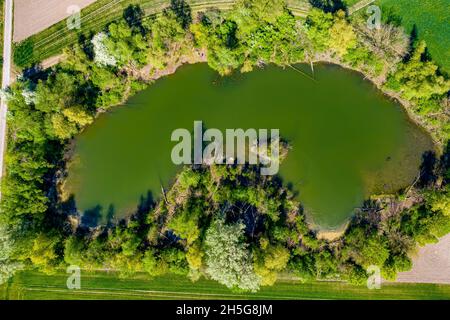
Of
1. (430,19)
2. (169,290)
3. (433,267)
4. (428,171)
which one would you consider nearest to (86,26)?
(169,290)

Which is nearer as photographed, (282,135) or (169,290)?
(169,290)

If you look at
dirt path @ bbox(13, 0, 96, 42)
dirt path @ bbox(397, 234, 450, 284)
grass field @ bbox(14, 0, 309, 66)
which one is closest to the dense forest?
grass field @ bbox(14, 0, 309, 66)

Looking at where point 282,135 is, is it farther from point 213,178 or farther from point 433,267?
point 433,267

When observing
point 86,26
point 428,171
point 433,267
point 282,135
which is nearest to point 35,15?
point 86,26

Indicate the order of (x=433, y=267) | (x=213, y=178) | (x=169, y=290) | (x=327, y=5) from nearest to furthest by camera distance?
(x=433, y=267) < (x=169, y=290) < (x=213, y=178) < (x=327, y=5)

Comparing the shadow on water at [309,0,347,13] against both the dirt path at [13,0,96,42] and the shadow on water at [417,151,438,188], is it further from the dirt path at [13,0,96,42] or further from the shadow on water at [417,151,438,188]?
the dirt path at [13,0,96,42]

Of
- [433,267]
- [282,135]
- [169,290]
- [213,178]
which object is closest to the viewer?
[433,267]
